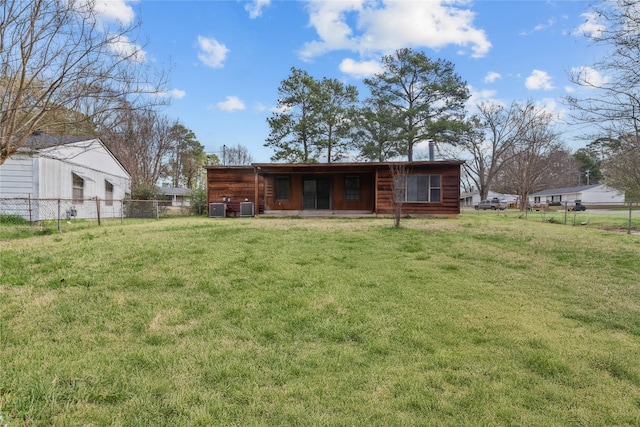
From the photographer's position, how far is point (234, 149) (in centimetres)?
4544

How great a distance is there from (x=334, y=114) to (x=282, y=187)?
11583mm

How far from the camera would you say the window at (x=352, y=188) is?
1590 centimetres

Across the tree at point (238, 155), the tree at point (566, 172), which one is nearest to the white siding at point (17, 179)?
the tree at point (238, 155)

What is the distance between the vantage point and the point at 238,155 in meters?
45.4

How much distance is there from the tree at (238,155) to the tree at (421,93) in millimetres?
23959

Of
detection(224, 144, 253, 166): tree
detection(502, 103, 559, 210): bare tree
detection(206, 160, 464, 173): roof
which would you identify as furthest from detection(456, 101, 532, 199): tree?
detection(224, 144, 253, 166): tree

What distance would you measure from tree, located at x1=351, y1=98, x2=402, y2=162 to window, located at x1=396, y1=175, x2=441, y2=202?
11.7m

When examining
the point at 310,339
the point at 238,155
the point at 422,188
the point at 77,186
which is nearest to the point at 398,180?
the point at 422,188

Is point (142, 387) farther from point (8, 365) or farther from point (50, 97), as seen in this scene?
point (50, 97)

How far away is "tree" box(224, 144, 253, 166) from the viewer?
44.7 metres

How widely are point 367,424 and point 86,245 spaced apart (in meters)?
6.16

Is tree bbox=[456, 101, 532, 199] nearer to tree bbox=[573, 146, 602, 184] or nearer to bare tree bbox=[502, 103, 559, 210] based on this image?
bare tree bbox=[502, 103, 559, 210]

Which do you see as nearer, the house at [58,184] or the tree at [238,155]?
the house at [58,184]

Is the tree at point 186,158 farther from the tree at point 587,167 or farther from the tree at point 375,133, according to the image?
the tree at point 587,167
